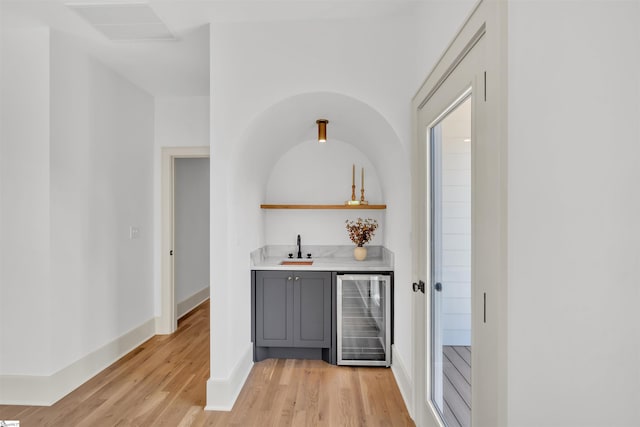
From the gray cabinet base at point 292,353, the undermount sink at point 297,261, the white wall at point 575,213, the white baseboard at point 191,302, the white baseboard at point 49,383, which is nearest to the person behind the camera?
the white wall at point 575,213

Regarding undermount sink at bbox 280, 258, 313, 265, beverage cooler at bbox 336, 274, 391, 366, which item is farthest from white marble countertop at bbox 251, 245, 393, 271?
beverage cooler at bbox 336, 274, 391, 366

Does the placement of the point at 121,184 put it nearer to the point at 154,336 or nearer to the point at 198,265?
the point at 154,336

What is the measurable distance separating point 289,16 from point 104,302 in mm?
2834

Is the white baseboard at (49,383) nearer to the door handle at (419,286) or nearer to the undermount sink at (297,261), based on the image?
the undermount sink at (297,261)

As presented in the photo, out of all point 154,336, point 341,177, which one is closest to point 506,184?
point 341,177

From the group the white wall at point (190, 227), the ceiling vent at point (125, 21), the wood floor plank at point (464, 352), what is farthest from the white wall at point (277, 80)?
the white wall at point (190, 227)

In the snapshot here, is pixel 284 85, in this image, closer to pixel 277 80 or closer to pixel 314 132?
pixel 277 80

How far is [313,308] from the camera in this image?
10.4ft

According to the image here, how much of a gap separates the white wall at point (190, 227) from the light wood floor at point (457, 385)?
11.6 feet

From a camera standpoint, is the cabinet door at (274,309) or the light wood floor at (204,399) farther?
the cabinet door at (274,309)

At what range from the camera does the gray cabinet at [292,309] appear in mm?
3164

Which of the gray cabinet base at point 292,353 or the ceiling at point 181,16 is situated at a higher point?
the ceiling at point 181,16

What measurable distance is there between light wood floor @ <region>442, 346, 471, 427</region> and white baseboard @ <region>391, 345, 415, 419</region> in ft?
1.99

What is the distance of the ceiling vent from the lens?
7.35 ft
